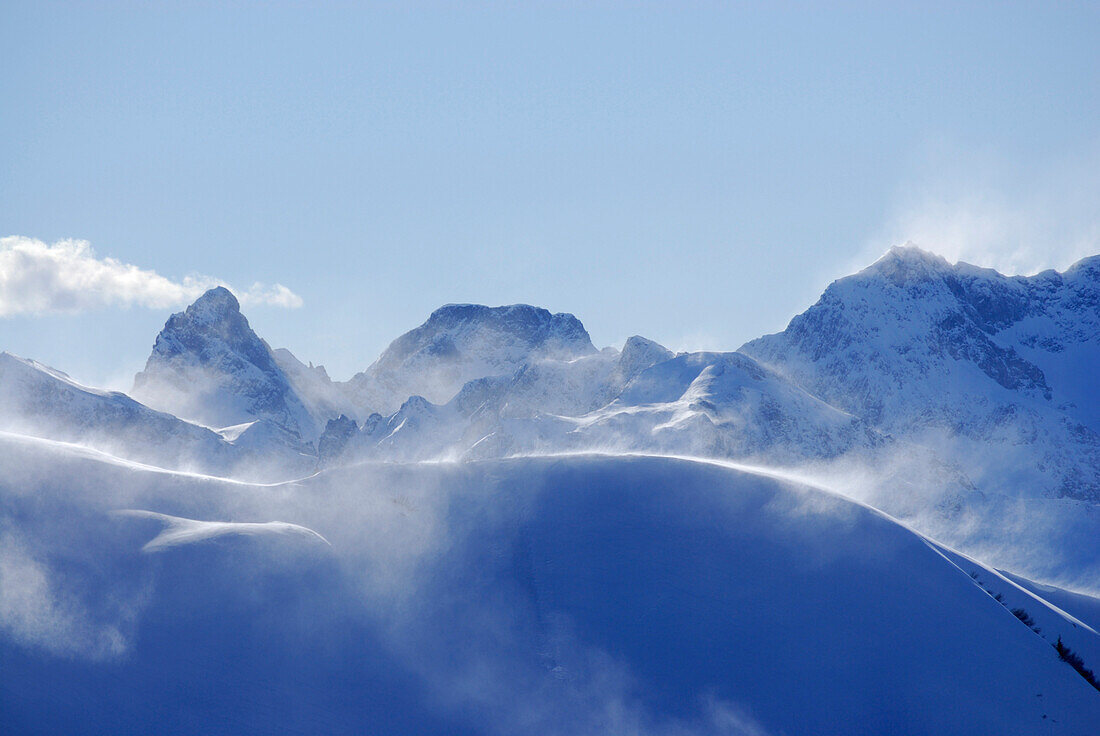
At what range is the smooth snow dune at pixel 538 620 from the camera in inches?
1038

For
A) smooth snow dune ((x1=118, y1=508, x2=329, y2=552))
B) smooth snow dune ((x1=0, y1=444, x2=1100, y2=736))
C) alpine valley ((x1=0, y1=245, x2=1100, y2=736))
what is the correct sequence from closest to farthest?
smooth snow dune ((x1=0, y1=444, x2=1100, y2=736)), alpine valley ((x1=0, y1=245, x2=1100, y2=736)), smooth snow dune ((x1=118, y1=508, x2=329, y2=552))

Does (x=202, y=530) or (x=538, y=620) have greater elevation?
(x=202, y=530)

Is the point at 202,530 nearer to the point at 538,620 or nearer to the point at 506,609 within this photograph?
the point at 506,609

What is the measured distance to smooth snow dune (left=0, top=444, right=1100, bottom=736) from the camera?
26.4 metres

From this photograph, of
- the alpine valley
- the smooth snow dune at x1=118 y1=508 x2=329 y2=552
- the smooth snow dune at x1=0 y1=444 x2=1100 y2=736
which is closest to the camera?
the smooth snow dune at x1=0 y1=444 x2=1100 y2=736

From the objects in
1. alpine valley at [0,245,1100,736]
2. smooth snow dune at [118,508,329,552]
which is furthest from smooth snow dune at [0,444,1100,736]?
smooth snow dune at [118,508,329,552]

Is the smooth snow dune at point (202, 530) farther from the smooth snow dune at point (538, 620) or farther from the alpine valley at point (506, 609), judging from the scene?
the smooth snow dune at point (538, 620)

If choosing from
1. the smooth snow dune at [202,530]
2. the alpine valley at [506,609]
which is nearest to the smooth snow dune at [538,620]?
the alpine valley at [506,609]

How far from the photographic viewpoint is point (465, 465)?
38312 millimetres

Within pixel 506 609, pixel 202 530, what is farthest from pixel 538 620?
pixel 202 530

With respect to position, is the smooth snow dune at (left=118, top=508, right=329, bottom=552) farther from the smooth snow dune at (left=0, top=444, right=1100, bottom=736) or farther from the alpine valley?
the smooth snow dune at (left=0, top=444, right=1100, bottom=736)

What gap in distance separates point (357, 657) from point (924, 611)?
14177 millimetres

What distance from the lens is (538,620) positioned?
29.9m

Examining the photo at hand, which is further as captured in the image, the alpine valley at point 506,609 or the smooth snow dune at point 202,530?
the smooth snow dune at point 202,530
